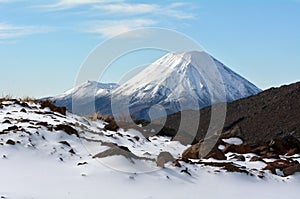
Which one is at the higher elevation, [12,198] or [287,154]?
[12,198]

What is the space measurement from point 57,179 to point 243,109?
55.6ft

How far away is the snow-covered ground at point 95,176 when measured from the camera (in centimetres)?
701

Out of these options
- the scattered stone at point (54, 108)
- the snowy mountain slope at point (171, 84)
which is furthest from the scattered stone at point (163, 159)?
the scattered stone at point (54, 108)

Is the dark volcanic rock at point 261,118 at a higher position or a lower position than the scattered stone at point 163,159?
lower

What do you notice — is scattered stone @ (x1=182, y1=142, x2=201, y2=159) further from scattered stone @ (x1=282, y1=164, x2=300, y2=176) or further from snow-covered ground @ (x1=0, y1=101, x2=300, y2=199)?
scattered stone @ (x1=282, y1=164, x2=300, y2=176)

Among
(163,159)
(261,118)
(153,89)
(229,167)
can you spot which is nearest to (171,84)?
(153,89)

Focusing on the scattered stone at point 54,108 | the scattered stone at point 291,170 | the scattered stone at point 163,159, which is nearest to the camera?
the scattered stone at point 163,159

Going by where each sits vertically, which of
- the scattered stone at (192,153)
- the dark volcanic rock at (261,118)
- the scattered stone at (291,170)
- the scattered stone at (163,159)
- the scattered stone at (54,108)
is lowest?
the dark volcanic rock at (261,118)

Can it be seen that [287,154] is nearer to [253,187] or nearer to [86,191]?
[253,187]

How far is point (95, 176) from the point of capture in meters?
7.55

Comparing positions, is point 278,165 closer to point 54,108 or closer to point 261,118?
point 54,108

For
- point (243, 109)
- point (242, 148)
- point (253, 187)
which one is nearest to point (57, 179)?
point (253, 187)

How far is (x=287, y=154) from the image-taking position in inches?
448

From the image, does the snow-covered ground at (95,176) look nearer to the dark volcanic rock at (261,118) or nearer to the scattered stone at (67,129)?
the scattered stone at (67,129)
